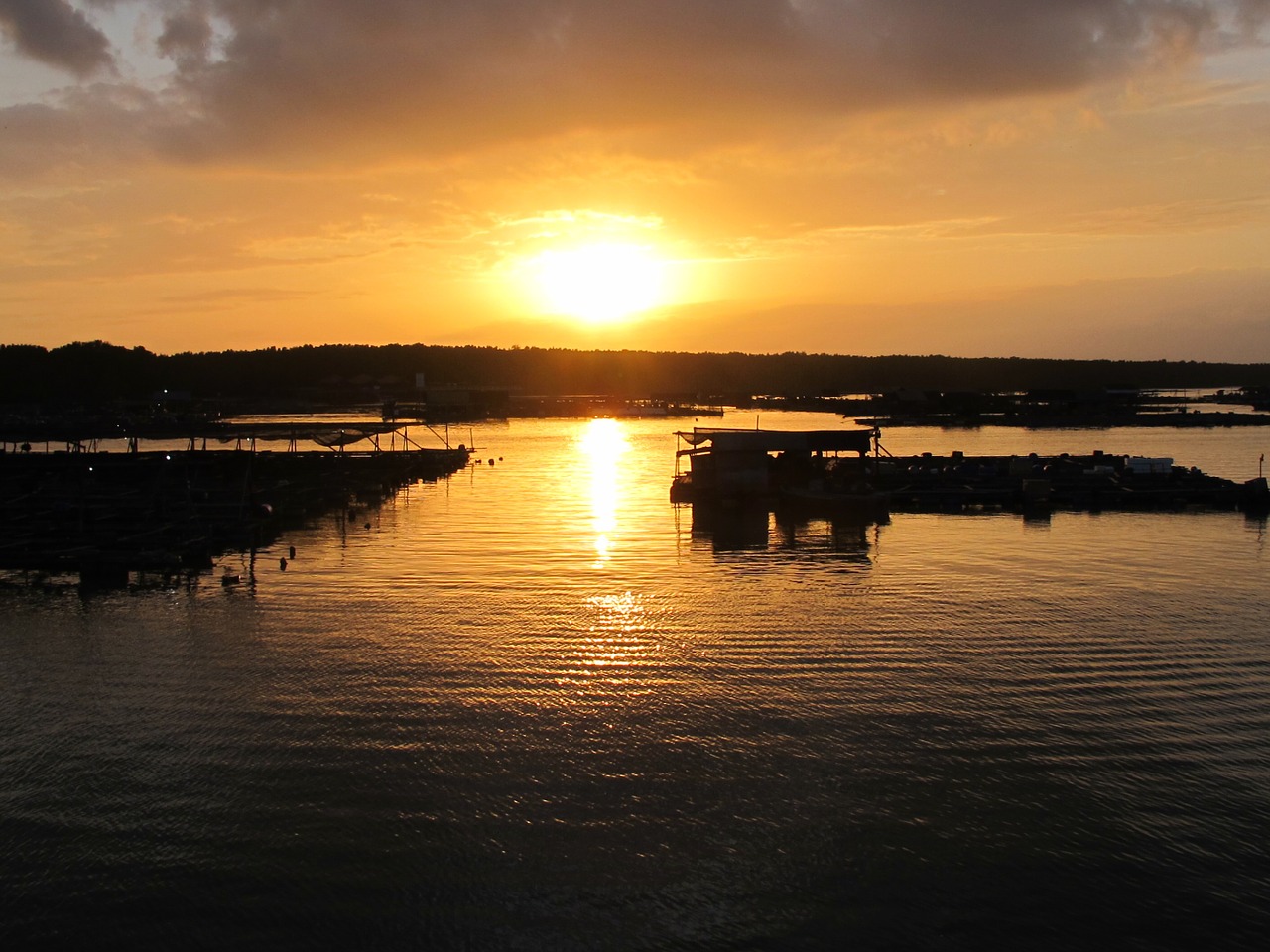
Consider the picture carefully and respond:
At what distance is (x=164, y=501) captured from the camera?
3931cm

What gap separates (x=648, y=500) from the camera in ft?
174

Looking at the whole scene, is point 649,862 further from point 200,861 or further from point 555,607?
point 555,607

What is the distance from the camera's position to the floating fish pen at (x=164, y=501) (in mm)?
32594

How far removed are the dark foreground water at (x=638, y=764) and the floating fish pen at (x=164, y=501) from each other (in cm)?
332

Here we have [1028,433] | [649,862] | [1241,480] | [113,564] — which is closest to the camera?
[649,862]

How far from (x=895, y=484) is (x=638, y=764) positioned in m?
40.7

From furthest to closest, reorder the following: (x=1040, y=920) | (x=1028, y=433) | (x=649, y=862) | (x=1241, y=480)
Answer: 1. (x=1028, y=433)
2. (x=1241, y=480)
3. (x=649, y=862)
4. (x=1040, y=920)

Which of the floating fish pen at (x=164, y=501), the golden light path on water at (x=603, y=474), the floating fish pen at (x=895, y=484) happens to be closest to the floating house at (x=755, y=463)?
the floating fish pen at (x=895, y=484)

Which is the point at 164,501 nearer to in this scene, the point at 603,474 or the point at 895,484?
the point at 603,474

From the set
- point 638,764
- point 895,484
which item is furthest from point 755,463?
point 638,764

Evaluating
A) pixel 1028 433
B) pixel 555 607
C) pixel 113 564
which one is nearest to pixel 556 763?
pixel 555 607

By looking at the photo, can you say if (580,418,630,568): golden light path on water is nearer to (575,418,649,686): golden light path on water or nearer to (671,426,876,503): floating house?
(575,418,649,686): golden light path on water

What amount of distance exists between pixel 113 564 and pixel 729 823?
77.8ft

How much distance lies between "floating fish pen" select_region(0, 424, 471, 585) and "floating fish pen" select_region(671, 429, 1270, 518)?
18.0 meters
